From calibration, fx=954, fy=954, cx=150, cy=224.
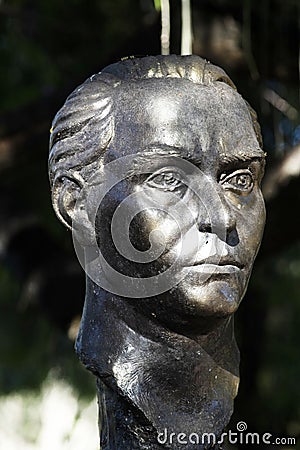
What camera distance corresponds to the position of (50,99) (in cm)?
341

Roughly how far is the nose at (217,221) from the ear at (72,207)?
22 cm

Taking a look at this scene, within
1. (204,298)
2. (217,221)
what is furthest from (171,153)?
(204,298)

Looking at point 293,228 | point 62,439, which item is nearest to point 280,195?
point 293,228

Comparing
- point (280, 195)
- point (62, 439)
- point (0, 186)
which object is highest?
point (280, 195)

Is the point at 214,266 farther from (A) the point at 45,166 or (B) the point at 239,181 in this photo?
(A) the point at 45,166

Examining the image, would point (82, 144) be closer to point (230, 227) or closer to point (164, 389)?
point (230, 227)

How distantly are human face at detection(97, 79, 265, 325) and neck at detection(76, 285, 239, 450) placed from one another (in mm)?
60

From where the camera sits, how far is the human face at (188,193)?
1.68m

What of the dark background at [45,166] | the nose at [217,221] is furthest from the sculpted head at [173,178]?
the dark background at [45,166]

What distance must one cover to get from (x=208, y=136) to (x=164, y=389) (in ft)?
1.54

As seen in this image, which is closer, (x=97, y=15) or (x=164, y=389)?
(x=164, y=389)

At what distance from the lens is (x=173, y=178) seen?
1699 millimetres

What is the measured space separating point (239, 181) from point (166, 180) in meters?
0.15

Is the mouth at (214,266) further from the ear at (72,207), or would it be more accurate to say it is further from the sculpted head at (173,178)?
the ear at (72,207)
